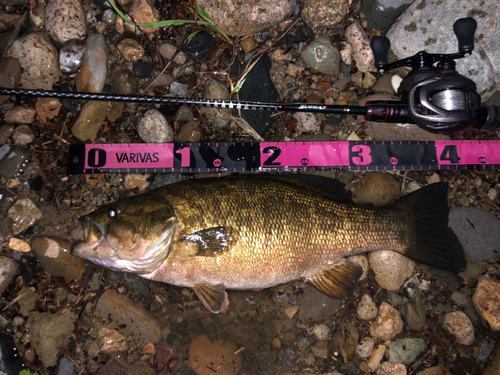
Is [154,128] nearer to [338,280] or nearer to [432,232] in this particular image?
[338,280]

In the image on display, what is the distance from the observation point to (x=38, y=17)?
348 cm

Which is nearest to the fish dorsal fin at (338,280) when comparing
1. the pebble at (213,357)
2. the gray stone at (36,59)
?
the pebble at (213,357)

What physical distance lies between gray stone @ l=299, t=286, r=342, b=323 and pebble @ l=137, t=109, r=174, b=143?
227cm

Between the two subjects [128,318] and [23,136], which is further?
[23,136]

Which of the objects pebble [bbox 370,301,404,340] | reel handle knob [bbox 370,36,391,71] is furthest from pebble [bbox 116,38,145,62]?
pebble [bbox 370,301,404,340]

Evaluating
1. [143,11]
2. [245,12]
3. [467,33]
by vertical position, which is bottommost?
[467,33]

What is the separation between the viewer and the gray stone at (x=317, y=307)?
3.20 metres

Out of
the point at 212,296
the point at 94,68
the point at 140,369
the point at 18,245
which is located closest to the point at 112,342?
the point at 140,369

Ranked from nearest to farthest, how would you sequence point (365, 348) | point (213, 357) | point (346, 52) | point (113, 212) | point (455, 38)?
point (113, 212)
point (213, 357)
point (365, 348)
point (455, 38)
point (346, 52)

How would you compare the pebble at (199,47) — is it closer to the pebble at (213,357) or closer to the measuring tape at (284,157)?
the measuring tape at (284,157)

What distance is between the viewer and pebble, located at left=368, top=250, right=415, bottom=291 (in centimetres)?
317

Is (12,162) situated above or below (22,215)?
above

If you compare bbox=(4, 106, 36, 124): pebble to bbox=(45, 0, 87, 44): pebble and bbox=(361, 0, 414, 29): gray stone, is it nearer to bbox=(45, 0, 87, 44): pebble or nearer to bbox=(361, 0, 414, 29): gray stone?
bbox=(45, 0, 87, 44): pebble

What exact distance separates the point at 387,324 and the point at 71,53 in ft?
14.6
